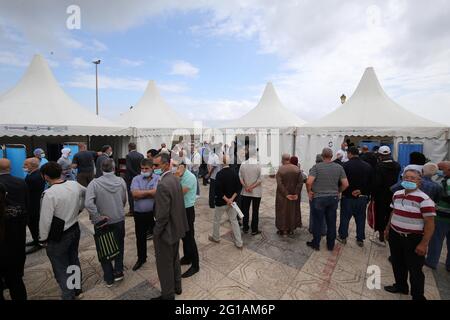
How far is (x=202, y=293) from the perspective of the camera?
276 cm

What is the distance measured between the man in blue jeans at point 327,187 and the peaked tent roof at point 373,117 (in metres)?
6.13

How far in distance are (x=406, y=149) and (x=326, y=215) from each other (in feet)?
22.6

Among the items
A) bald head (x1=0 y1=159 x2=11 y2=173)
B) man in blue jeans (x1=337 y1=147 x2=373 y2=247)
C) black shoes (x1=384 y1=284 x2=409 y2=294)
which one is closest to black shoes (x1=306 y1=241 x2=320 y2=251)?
man in blue jeans (x1=337 y1=147 x2=373 y2=247)

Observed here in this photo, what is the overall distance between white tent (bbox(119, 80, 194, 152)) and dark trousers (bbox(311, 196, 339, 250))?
28.4 feet

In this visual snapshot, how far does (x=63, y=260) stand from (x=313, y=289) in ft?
10.3

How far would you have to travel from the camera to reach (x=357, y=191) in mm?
3855

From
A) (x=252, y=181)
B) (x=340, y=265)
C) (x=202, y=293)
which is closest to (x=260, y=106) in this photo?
(x=252, y=181)

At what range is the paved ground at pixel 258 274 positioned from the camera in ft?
9.10

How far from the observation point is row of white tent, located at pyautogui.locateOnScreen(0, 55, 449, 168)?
7.48 metres

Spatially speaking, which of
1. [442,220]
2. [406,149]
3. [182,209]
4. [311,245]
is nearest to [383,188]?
[442,220]

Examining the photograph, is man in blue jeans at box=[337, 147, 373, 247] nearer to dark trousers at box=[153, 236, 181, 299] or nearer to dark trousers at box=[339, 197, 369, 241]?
dark trousers at box=[339, 197, 369, 241]

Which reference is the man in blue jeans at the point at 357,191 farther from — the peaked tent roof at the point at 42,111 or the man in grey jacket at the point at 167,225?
the peaked tent roof at the point at 42,111

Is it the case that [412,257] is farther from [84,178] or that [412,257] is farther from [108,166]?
[84,178]

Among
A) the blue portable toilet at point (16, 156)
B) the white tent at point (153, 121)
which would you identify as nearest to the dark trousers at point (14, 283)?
the blue portable toilet at point (16, 156)
